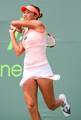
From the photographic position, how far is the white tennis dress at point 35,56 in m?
5.98

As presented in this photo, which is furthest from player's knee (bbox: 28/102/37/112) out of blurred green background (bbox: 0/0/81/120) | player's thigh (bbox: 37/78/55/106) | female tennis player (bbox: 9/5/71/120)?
blurred green background (bbox: 0/0/81/120)

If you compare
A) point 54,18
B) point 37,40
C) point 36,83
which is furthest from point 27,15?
point 54,18

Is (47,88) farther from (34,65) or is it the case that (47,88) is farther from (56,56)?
(56,56)

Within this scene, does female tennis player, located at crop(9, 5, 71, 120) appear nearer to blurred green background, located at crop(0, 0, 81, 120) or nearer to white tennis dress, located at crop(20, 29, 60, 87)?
white tennis dress, located at crop(20, 29, 60, 87)

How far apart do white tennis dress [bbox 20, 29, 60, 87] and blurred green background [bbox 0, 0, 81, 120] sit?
1.79m

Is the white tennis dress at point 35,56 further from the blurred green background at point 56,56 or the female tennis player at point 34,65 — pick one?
the blurred green background at point 56,56

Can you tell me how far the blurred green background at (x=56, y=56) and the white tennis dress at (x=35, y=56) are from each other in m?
1.79

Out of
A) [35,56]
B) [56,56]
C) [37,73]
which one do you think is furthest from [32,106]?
[56,56]

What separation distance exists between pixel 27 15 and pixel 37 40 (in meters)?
0.37

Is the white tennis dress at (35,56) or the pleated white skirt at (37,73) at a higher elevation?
the white tennis dress at (35,56)

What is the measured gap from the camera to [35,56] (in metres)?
6.00

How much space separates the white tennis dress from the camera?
19.6ft

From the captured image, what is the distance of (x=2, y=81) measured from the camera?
795 cm

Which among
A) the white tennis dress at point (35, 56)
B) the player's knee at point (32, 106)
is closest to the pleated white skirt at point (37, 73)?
the white tennis dress at point (35, 56)
